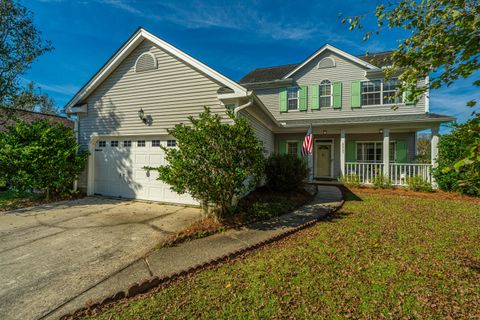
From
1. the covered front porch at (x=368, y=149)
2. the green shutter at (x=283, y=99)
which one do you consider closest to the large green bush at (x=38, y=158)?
the covered front porch at (x=368, y=149)

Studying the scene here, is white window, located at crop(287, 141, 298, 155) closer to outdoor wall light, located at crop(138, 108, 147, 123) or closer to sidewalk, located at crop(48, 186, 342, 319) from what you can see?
sidewalk, located at crop(48, 186, 342, 319)

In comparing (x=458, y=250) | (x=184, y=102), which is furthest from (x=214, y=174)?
(x=458, y=250)

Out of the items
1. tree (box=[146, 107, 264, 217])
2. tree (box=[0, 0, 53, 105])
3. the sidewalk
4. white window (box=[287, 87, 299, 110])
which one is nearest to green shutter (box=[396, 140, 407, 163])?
white window (box=[287, 87, 299, 110])

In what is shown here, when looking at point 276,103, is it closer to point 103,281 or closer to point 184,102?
point 184,102

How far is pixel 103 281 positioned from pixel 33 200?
7.40 metres

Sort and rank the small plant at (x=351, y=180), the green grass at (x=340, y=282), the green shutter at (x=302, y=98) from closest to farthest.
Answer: the green grass at (x=340, y=282), the small plant at (x=351, y=180), the green shutter at (x=302, y=98)

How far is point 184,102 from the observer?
22.0 feet

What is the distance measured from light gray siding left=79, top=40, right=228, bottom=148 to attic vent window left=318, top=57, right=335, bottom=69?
9.45m

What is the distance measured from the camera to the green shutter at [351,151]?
476 inches

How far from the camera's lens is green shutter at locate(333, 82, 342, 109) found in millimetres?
12359

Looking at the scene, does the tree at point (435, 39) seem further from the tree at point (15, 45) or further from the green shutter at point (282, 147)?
the tree at point (15, 45)

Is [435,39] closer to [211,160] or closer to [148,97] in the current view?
[211,160]

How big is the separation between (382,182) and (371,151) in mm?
2900

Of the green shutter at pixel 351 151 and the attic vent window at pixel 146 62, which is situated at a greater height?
the attic vent window at pixel 146 62
